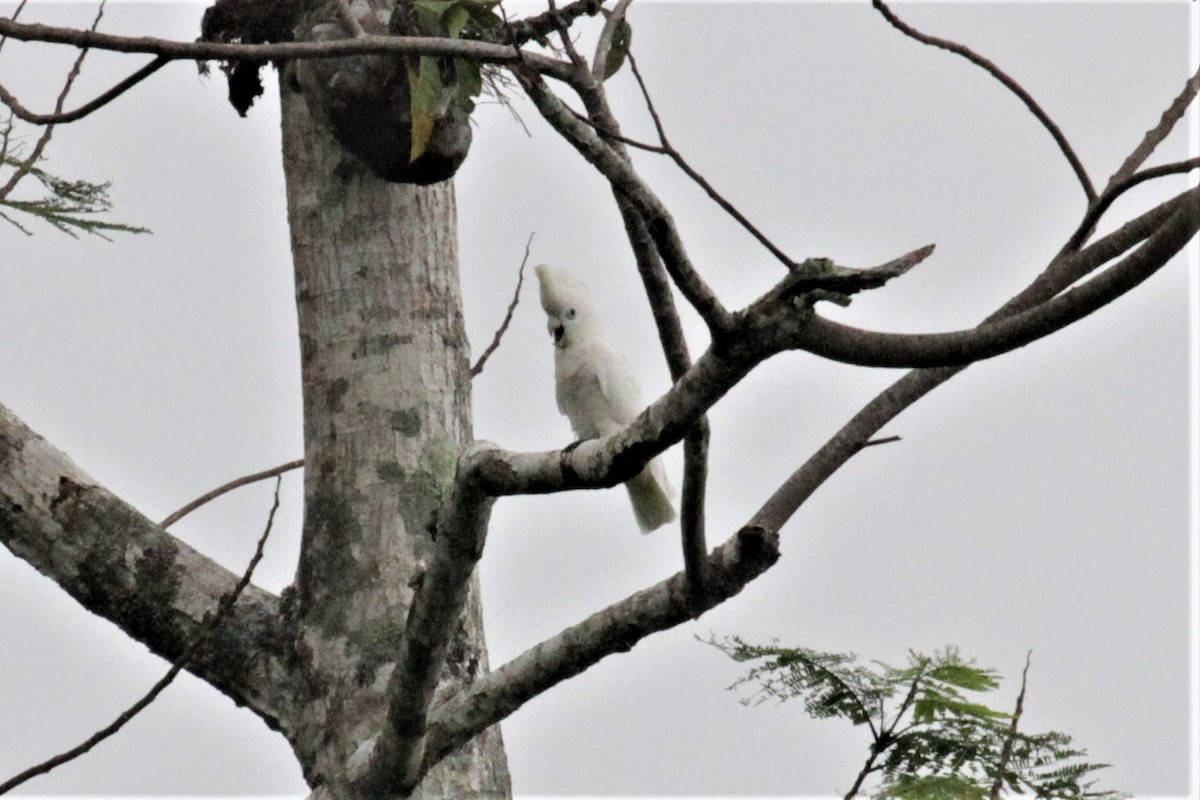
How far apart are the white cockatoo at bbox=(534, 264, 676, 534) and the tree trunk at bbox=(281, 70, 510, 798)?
21.4 inches

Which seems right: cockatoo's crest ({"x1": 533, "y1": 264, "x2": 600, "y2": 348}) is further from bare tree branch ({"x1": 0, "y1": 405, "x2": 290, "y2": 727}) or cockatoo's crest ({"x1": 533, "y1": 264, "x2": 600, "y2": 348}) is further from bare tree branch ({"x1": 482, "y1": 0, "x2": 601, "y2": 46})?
bare tree branch ({"x1": 0, "y1": 405, "x2": 290, "y2": 727})

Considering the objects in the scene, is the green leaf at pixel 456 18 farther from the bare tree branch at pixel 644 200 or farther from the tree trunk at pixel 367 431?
the tree trunk at pixel 367 431

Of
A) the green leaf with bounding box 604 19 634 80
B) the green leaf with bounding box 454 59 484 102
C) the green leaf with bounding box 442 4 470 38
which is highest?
the green leaf with bounding box 454 59 484 102

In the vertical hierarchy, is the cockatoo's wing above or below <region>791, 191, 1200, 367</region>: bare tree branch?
above

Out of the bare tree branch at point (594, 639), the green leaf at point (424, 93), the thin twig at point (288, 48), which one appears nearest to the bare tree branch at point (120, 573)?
the bare tree branch at point (594, 639)

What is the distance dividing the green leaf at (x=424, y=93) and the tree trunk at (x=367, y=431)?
618mm

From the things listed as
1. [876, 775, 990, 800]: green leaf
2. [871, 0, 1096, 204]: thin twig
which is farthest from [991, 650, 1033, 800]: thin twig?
[871, 0, 1096, 204]: thin twig

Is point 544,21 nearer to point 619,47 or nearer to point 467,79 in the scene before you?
point 467,79

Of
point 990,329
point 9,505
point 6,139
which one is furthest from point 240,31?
point 990,329

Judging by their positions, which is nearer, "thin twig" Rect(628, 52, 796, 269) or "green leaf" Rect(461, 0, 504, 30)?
"thin twig" Rect(628, 52, 796, 269)

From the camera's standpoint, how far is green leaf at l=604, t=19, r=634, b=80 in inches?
87.3

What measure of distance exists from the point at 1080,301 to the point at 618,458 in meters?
0.64

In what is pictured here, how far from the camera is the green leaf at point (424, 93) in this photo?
257 cm

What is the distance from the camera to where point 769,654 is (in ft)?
8.75
